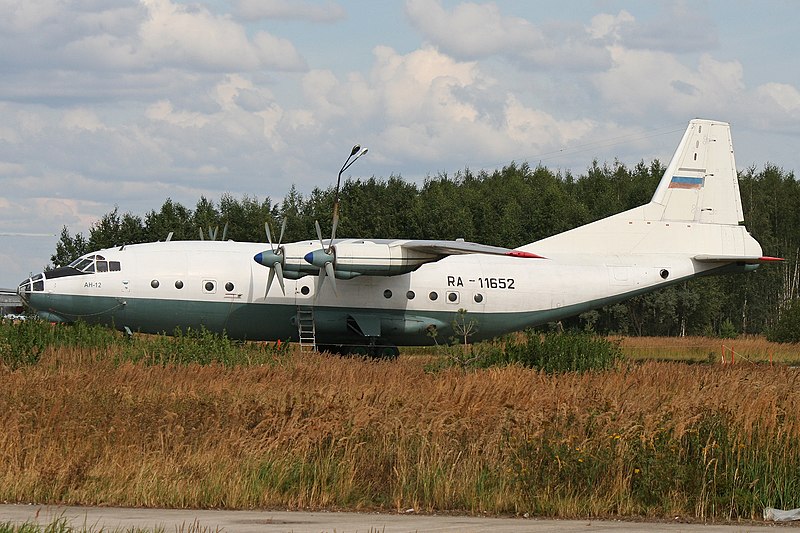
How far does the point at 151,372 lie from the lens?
21031 millimetres

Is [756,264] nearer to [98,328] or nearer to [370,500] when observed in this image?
[98,328]

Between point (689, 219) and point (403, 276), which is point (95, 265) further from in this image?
point (689, 219)

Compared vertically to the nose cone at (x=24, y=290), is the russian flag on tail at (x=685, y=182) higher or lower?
higher

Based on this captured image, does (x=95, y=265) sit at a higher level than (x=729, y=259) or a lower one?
higher

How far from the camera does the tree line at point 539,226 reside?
76.4 m

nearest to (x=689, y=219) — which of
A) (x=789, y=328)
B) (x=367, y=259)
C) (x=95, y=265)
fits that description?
(x=367, y=259)

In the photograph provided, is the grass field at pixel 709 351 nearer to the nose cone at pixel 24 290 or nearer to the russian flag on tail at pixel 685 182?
the russian flag on tail at pixel 685 182

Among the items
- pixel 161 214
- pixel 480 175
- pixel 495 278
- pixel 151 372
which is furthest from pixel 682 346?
pixel 480 175

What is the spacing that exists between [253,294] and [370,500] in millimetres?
19806

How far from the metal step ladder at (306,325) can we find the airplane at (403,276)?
0.05 m

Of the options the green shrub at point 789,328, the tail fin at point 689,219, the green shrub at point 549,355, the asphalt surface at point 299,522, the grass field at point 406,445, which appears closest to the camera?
the asphalt surface at point 299,522

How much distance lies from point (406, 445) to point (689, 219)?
83.5 feet

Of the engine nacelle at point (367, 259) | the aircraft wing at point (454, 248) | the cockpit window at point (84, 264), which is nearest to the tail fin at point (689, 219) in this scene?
the aircraft wing at point (454, 248)

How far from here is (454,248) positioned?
31.5 m
